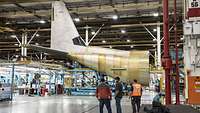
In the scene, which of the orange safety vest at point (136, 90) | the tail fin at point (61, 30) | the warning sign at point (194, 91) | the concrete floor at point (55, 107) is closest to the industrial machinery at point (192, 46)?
the warning sign at point (194, 91)

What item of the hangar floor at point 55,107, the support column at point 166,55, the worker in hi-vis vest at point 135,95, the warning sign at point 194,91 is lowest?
the hangar floor at point 55,107

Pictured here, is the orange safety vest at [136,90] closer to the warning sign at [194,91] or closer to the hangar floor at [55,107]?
the hangar floor at [55,107]

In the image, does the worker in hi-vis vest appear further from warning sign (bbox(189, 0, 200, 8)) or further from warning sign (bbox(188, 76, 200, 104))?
warning sign (bbox(189, 0, 200, 8))

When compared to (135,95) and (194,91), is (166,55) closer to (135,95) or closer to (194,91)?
(194,91)

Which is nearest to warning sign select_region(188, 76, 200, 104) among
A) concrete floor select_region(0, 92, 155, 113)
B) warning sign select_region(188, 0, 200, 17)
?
warning sign select_region(188, 0, 200, 17)

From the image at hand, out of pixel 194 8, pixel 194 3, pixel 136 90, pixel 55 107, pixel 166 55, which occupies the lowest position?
pixel 55 107

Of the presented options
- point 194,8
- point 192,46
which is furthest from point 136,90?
point 194,8

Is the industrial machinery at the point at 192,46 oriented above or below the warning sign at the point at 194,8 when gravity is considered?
below

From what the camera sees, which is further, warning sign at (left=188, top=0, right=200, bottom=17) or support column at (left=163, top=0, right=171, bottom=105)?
support column at (left=163, top=0, right=171, bottom=105)

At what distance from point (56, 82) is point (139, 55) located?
81.3ft

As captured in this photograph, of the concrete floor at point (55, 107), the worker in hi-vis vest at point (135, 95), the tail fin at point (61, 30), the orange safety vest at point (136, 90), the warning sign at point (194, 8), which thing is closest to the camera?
the warning sign at point (194, 8)

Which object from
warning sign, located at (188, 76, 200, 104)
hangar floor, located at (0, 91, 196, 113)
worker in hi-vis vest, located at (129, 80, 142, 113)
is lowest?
hangar floor, located at (0, 91, 196, 113)

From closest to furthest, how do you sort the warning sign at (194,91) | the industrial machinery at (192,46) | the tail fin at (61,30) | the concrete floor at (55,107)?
the warning sign at (194,91) < the industrial machinery at (192,46) < the tail fin at (61,30) < the concrete floor at (55,107)

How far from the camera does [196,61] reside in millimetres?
6535
